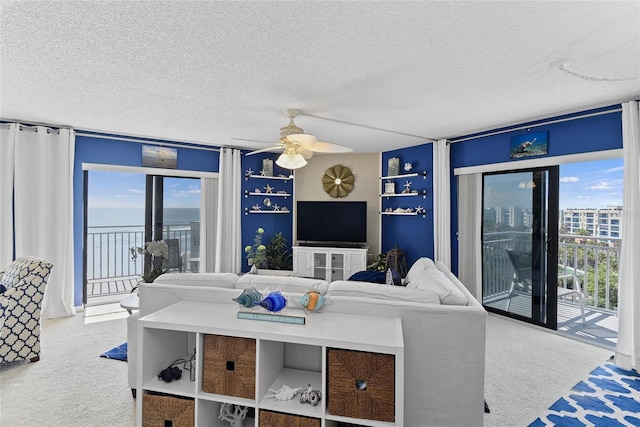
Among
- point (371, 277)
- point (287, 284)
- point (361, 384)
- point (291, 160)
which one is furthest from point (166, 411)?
point (371, 277)

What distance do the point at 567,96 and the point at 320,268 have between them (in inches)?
156

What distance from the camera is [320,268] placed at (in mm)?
5520

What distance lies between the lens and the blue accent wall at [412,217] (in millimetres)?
5043

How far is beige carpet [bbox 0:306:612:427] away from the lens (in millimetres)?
2109

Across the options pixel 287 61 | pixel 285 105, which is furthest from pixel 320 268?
pixel 287 61

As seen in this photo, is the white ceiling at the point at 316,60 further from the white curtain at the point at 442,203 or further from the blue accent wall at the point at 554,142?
the white curtain at the point at 442,203

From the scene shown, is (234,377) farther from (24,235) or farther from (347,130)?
(24,235)

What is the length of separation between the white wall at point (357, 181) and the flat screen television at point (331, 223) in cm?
29

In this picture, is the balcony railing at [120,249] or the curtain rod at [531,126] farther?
the balcony railing at [120,249]

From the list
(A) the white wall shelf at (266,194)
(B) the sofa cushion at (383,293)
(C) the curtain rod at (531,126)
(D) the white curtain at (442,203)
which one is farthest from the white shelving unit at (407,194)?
(B) the sofa cushion at (383,293)

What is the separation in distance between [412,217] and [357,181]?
1.20 m

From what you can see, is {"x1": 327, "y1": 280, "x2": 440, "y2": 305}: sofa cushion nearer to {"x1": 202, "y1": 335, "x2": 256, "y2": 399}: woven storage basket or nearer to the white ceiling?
{"x1": 202, "y1": 335, "x2": 256, "y2": 399}: woven storage basket

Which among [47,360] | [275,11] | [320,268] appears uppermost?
[275,11]

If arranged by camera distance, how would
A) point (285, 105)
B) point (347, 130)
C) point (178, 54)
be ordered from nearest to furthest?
point (178, 54), point (285, 105), point (347, 130)
